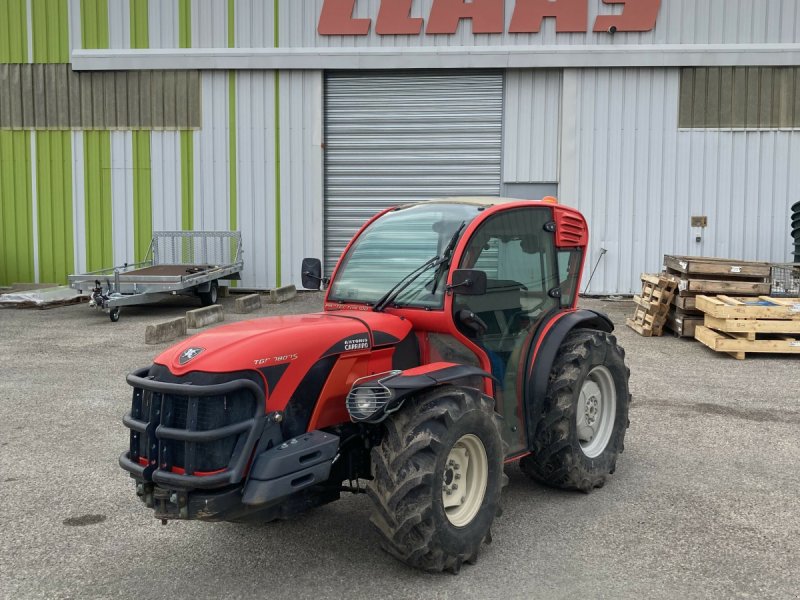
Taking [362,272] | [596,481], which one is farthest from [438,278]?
[596,481]

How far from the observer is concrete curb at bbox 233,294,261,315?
569 inches

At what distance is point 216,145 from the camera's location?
17359 mm

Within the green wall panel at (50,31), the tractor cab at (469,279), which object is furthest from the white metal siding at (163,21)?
→ the tractor cab at (469,279)

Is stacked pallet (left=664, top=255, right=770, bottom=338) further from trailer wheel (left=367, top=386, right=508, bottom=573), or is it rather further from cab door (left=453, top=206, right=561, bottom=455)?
trailer wheel (left=367, top=386, right=508, bottom=573)

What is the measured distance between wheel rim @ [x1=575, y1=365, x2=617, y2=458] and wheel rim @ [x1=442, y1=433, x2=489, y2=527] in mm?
1199

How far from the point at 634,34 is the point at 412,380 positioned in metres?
14.6

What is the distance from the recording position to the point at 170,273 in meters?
15.5

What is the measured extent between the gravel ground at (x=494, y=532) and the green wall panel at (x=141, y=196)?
1080 centimetres

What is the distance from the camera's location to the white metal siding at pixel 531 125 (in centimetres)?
1665

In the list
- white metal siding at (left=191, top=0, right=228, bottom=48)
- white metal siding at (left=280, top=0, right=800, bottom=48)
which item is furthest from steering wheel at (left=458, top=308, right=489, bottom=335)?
white metal siding at (left=191, top=0, right=228, bottom=48)

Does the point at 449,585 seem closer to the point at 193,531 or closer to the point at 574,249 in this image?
the point at 193,531

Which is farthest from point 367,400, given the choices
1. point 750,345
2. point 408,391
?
point 750,345

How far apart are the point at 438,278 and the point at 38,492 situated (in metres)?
3.08

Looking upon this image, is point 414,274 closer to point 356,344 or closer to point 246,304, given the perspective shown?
point 356,344
